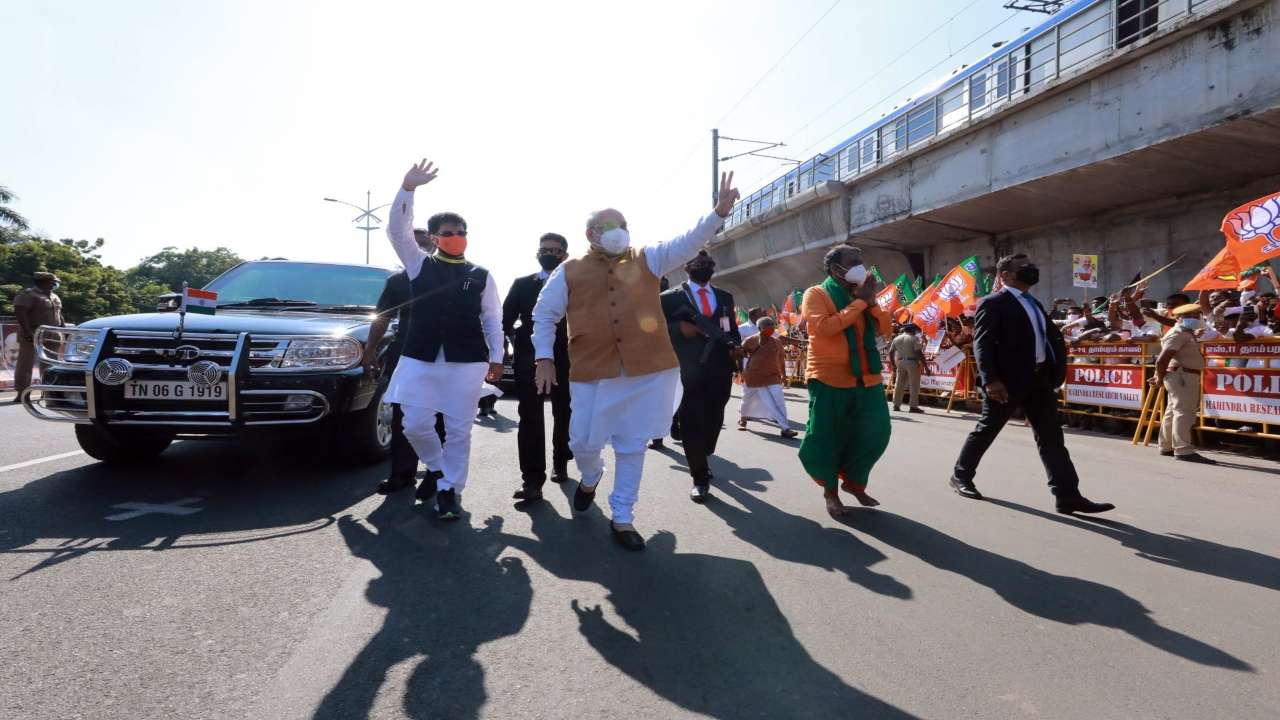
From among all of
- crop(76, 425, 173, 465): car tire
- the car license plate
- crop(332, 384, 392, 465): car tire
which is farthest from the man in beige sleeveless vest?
crop(76, 425, 173, 465): car tire

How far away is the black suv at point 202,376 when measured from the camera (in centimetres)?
458

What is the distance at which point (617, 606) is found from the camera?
2.98 metres

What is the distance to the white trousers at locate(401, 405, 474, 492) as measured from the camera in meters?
4.42

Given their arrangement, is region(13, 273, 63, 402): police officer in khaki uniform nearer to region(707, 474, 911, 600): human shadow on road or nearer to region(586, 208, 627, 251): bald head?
region(586, 208, 627, 251): bald head

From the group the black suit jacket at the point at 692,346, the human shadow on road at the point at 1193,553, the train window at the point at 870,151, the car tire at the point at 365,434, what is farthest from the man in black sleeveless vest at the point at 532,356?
the train window at the point at 870,151

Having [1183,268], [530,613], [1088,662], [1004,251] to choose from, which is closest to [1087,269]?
[1183,268]

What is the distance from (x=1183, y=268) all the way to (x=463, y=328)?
59.1 ft

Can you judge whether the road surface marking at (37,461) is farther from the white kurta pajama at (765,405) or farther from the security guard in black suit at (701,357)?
the white kurta pajama at (765,405)

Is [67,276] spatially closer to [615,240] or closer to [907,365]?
[907,365]

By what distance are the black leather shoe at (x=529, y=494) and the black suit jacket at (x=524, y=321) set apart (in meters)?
0.90

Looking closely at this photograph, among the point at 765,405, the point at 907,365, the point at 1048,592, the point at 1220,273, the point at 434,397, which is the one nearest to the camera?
the point at 1048,592

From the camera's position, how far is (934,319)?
14.4 metres

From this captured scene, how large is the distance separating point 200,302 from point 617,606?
392cm

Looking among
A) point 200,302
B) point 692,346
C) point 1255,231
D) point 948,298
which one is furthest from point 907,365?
point 200,302
